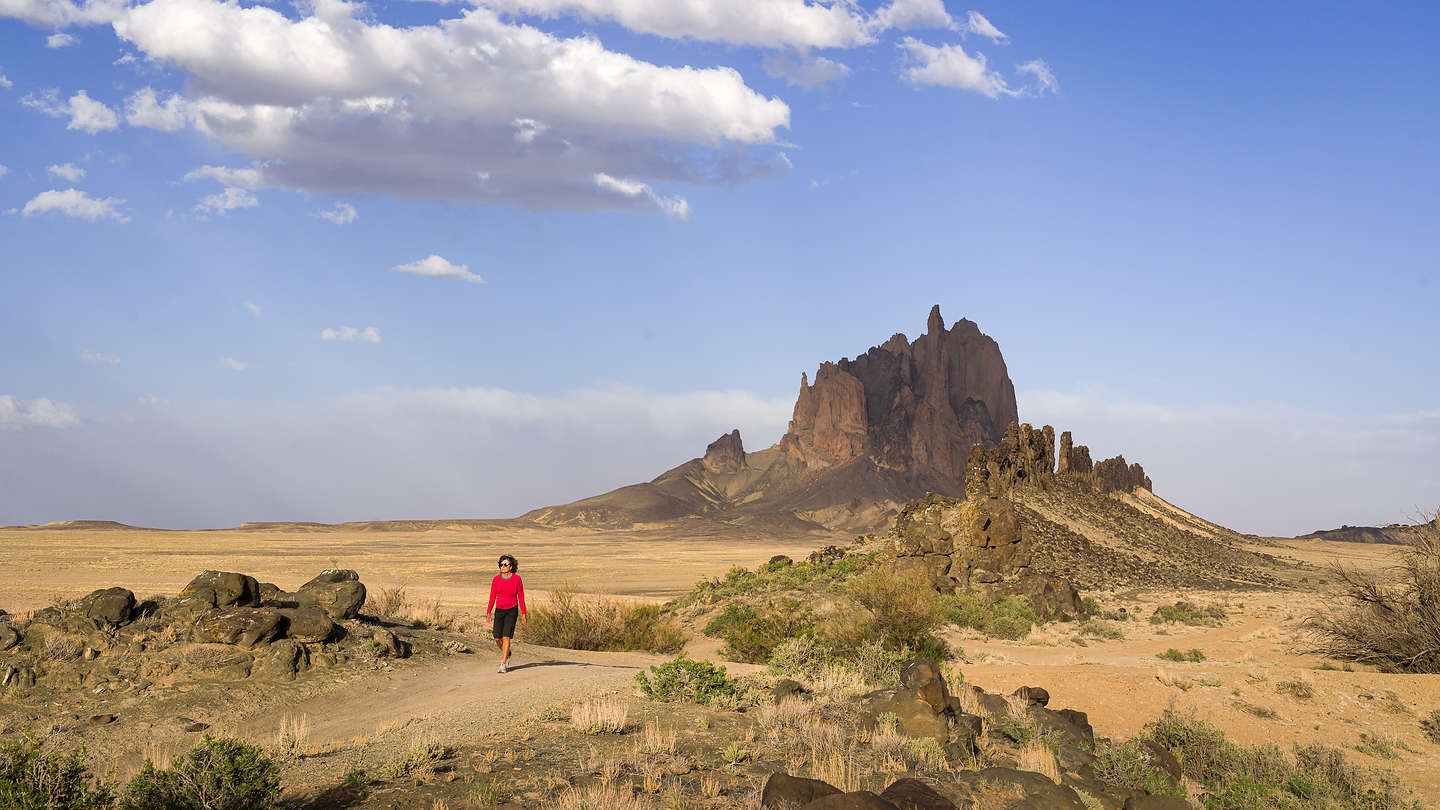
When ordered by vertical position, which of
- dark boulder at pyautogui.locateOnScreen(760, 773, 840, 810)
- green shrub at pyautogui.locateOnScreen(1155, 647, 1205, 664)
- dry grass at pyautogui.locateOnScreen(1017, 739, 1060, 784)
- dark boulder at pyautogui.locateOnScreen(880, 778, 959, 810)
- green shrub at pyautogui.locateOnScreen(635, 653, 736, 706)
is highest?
dark boulder at pyautogui.locateOnScreen(760, 773, 840, 810)

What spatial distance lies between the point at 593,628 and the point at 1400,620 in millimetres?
17715

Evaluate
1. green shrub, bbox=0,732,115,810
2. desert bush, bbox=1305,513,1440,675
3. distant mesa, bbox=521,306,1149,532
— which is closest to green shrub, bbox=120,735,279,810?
green shrub, bbox=0,732,115,810

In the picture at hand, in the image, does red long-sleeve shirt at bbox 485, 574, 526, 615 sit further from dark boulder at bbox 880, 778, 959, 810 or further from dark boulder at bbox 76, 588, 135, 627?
dark boulder at bbox 880, 778, 959, 810

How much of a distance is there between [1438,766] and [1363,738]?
104cm

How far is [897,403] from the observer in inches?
7402

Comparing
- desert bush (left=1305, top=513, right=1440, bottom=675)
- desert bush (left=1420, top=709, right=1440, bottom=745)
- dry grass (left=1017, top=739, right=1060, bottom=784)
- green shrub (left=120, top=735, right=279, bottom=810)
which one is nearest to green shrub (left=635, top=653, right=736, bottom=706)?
dry grass (left=1017, top=739, right=1060, bottom=784)


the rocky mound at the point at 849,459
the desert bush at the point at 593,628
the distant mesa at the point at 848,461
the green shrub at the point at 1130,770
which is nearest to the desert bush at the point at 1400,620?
the green shrub at the point at 1130,770

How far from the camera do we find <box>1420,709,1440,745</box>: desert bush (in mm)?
13352

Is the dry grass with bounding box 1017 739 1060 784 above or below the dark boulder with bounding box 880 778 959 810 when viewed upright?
below

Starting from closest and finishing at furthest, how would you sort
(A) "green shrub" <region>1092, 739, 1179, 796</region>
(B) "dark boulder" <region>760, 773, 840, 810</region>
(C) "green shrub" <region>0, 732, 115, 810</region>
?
(C) "green shrub" <region>0, 732, 115, 810</region>
(B) "dark boulder" <region>760, 773, 840, 810</region>
(A) "green shrub" <region>1092, 739, 1179, 796</region>

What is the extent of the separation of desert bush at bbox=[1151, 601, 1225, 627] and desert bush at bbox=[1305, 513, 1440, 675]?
10753 millimetres

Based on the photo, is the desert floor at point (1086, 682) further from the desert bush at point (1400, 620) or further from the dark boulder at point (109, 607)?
the dark boulder at point (109, 607)

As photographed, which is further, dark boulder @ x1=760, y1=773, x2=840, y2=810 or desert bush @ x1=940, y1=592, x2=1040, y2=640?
desert bush @ x1=940, y1=592, x2=1040, y2=640

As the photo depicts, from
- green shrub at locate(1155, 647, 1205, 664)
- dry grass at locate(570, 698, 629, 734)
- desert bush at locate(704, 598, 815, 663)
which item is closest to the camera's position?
dry grass at locate(570, 698, 629, 734)
